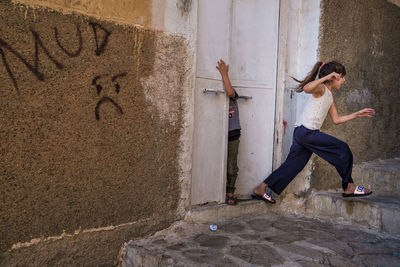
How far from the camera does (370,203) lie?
3830mm

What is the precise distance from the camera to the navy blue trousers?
386cm

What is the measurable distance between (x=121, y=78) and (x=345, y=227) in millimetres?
2705

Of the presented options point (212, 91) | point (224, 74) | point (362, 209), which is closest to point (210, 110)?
point (212, 91)

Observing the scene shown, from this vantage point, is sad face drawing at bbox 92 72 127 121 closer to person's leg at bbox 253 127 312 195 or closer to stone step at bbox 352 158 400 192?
person's leg at bbox 253 127 312 195

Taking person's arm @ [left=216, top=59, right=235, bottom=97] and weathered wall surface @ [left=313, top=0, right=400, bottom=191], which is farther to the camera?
weathered wall surface @ [left=313, top=0, right=400, bottom=191]

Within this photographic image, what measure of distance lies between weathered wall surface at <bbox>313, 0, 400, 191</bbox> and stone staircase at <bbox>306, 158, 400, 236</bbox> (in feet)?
0.83

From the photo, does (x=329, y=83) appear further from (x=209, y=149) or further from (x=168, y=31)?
(x=168, y=31)

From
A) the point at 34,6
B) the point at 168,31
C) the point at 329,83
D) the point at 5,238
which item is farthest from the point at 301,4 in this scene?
the point at 5,238

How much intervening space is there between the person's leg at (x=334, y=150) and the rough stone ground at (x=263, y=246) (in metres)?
0.56

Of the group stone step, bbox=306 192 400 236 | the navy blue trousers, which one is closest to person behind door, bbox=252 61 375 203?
the navy blue trousers

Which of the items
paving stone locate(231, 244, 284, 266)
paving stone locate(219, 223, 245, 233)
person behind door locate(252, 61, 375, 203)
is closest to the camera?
paving stone locate(231, 244, 284, 266)

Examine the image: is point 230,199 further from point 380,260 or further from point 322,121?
point 380,260

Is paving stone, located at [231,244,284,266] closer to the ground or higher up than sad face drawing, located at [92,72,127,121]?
closer to the ground

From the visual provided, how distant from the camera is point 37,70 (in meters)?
2.59
